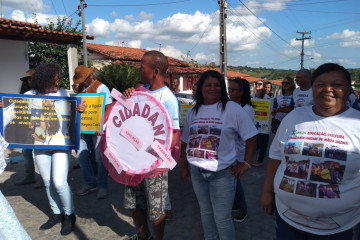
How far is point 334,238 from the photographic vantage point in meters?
1.63

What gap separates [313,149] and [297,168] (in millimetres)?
147

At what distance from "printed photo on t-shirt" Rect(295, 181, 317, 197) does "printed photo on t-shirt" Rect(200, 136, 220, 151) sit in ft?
2.51

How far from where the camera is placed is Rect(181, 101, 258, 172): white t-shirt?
228 cm

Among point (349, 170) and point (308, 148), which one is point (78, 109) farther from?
point (349, 170)

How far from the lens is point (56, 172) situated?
2955 millimetres

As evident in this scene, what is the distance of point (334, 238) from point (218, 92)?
1.32m

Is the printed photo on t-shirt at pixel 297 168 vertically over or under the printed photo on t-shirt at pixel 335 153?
under

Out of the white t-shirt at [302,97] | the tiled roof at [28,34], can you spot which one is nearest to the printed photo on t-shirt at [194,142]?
the white t-shirt at [302,97]

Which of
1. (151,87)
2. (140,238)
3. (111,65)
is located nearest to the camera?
(151,87)

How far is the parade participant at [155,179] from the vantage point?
93.3 inches

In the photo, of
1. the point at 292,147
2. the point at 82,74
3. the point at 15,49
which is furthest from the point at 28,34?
the point at 292,147

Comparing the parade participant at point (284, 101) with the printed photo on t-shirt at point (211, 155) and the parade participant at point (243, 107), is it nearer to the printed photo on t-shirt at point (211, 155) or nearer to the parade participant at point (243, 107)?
the parade participant at point (243, 107)

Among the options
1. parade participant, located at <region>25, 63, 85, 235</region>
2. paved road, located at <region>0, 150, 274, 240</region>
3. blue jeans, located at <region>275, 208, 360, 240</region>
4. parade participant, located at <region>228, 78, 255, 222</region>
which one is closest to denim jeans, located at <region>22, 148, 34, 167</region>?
paved road, located at <region>0, 150, 274, 240</region>

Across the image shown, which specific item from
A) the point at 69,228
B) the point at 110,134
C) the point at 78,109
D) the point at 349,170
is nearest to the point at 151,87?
the point at 110,134
